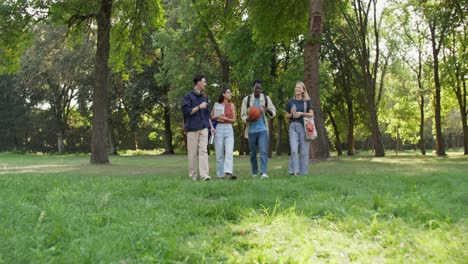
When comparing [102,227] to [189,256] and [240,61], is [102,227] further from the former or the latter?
[240,61]

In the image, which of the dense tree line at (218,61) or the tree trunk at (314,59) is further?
the dense tree line at (218,61)

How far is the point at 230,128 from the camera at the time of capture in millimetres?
9938

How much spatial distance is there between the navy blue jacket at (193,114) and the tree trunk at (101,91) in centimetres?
928

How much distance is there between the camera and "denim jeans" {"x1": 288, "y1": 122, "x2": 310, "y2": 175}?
31.9ft

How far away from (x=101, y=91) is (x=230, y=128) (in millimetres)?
9574

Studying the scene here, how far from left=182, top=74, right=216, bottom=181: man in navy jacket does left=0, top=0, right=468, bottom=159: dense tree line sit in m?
7.34

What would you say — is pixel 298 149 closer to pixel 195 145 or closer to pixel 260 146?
pixel 260 146

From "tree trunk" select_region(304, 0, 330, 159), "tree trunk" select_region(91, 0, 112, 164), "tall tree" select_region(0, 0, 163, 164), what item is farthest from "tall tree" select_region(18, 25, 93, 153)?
"tree trunk" select_region(304, 0, 330, 159)

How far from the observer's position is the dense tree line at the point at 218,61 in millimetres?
17656

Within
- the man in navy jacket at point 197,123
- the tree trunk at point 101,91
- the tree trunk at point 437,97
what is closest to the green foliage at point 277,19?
the tree trunk at point 101,91

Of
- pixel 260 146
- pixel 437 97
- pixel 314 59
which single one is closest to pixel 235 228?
pixel 260 146

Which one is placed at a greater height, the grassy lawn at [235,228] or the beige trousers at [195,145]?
the beige trousers at [195,145]

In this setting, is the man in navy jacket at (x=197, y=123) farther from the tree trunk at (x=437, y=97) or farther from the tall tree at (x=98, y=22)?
the tree trunk at (x=437, y=97)

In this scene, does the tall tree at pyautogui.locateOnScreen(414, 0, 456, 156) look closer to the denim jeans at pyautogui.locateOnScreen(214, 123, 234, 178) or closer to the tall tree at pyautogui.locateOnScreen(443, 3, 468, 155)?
the tall tree at pyautogui.locateOnScreen(443, 3, 468, 155)
